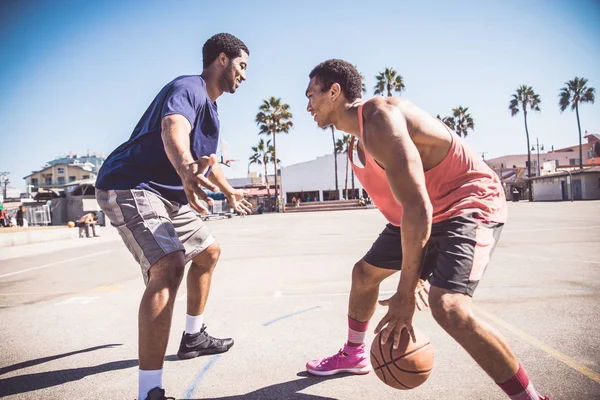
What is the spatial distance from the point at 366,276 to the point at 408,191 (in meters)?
0.98

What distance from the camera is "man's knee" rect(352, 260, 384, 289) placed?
2477 millimetres

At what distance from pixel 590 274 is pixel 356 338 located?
14.1 feet

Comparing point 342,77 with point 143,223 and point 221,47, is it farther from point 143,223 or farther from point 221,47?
point 143,223

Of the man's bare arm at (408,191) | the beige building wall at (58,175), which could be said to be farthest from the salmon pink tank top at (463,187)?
the beige building wall at (58,175)

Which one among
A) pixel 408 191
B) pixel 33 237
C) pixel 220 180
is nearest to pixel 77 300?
pixel 220 180

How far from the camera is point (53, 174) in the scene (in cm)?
7431

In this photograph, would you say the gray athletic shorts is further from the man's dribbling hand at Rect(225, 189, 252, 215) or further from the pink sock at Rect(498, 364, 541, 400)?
the pink sock at Rect(498, 364, 541, 400)

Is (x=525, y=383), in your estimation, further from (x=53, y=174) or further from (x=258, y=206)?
(x=53, y=174)

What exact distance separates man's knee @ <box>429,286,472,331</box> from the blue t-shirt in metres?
1.69

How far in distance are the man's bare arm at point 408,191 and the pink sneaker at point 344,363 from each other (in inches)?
42.1

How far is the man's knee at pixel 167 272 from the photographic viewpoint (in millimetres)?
2068

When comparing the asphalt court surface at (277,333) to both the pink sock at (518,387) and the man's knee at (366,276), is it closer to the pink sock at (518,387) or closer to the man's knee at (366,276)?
the pink sock at (518,387)

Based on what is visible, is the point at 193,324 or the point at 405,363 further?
the point at 193,324

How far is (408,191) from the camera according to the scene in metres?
1.69
